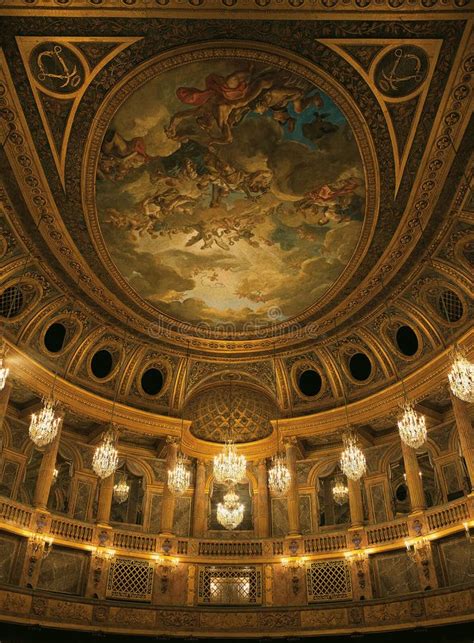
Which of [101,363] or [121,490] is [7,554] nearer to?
[121,490]

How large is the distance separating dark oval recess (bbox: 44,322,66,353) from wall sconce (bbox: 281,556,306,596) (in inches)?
362

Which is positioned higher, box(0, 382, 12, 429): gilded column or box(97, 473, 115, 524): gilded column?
box(0, 382, 12, 429): gilded column

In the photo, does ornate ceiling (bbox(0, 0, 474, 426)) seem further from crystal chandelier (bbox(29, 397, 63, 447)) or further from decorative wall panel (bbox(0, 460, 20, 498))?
crystal chandelier (bbox(29, 397, 63, 447))

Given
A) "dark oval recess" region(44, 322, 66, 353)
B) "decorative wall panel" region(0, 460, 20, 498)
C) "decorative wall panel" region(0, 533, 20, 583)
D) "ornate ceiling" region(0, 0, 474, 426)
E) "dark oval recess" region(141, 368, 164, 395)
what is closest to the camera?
"ornate ceiling" region(0, 0, 474, 426)

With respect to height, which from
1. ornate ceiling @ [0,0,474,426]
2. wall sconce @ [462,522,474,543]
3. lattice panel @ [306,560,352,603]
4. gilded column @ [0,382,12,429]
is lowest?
lattice panel @ [306,560,352,603]

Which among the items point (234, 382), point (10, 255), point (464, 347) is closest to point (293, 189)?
point (464, 347)

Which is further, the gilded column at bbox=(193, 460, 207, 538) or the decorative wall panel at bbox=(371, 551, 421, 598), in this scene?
the gilded column at bbox=(193, 460, 207, 538)

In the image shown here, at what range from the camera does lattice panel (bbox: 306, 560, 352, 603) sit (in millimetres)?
14062

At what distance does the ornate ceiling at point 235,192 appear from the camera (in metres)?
9.02

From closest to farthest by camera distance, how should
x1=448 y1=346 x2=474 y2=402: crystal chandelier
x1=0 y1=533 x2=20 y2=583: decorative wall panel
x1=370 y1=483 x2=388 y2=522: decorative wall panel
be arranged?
1. x1=448 y1=346 x2=474 y2=402: crystal chandelier
2. x1=0 y1=533 x2=20 y2=583: decorative wall panel
3. x1=370 y1=483 x2=388 y2=522: decorative wall panel

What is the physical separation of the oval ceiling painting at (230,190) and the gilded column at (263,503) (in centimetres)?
542

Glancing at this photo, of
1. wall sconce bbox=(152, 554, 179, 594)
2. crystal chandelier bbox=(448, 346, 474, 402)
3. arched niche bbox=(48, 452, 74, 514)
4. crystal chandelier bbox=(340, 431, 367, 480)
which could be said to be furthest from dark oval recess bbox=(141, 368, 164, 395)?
crystal chandelier bbox=(448, 346, 474, 402)

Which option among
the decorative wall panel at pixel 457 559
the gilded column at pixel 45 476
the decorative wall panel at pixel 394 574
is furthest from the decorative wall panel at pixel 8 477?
the decorative wall panel at pixel 457 559

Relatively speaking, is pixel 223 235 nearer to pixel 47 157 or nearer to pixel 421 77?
pixel 47 157
